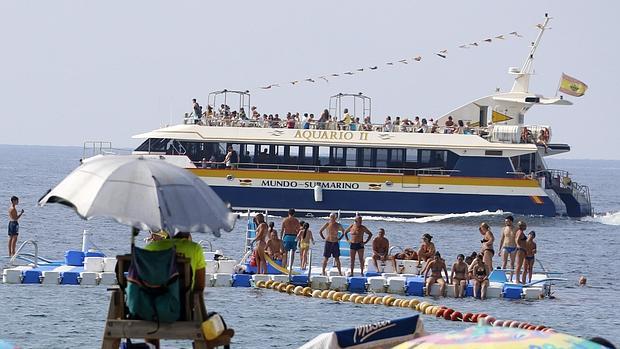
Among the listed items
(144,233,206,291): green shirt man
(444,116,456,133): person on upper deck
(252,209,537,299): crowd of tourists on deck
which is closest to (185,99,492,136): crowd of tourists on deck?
(444,116,456,133): person on upper deck

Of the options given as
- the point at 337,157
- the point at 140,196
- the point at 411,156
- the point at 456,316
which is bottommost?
the point at 456,316

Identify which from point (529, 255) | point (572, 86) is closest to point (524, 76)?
point (572, 86)

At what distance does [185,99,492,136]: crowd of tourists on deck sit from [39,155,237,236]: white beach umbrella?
120 feet

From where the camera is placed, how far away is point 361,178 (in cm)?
4606

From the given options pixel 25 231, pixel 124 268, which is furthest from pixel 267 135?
pixel 124 268

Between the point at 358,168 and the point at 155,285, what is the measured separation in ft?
119

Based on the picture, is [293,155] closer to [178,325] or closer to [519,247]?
[519,247]

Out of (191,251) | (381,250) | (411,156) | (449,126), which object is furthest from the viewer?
(449,126)

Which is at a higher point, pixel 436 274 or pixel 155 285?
pixel 155 285

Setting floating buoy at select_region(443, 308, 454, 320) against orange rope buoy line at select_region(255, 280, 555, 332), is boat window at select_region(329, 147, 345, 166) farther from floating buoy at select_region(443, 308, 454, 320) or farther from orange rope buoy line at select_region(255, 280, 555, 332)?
floating buoy at select_region(443, 308, 454, 320)

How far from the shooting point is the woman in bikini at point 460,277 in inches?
984

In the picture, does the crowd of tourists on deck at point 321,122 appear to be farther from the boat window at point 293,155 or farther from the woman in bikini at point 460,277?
the woman in bikini at point 460,277

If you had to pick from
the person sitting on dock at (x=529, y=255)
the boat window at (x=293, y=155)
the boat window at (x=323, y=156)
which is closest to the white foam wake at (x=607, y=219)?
the boat window at (x=323, y=156)

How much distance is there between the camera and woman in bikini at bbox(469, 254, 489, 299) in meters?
24.9
